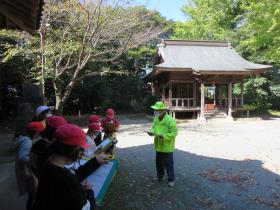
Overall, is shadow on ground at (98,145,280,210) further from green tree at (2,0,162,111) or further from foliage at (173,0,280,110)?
foliage at (173,0,280,110)

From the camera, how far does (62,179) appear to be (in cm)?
217

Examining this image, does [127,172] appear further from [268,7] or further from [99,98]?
[99,98]

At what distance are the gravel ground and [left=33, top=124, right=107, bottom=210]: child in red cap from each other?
286 cm

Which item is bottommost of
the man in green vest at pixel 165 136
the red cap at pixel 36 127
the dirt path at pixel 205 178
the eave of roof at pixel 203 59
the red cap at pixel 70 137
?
the dirt path at pixel 205 178

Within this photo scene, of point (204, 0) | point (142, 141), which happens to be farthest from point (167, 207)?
point (204, 0)

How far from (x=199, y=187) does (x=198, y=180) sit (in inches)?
22.4

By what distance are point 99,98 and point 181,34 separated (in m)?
13.5

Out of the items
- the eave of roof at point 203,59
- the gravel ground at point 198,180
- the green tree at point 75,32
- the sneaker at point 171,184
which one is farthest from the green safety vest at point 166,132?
the eave of roof at point 203,59

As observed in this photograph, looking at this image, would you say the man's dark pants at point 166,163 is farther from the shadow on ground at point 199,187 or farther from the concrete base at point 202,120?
the concrete base at point 202,120

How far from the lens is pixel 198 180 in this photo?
7.13 metres

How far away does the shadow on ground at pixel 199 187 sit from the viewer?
5.52 metres

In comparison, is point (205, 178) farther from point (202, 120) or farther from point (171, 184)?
point (202, 120)

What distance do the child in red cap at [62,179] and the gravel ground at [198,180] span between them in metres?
2.86

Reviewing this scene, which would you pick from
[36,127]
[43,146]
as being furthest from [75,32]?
[43,146]
